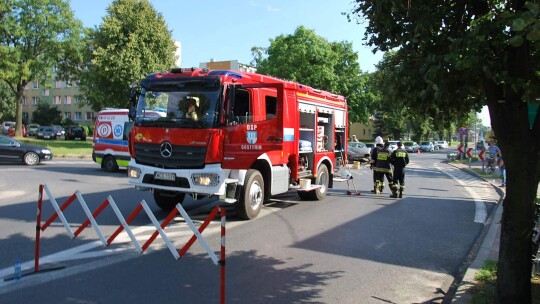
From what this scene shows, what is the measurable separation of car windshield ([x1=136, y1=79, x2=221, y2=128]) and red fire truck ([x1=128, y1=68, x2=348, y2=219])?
19mm

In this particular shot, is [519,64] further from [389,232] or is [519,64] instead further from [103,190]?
[103,190]

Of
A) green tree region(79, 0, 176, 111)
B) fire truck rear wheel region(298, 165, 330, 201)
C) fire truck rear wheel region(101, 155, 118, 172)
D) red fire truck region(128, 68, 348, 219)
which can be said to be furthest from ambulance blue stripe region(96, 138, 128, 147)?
green tree region(79, 0, 176, 111)

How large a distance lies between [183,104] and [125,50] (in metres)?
26.6

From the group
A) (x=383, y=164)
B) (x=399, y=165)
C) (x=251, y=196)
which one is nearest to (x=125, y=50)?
(x=383, y=164)

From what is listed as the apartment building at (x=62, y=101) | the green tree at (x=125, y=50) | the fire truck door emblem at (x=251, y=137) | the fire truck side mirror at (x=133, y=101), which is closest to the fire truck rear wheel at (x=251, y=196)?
the fire truck door emblem at (x=251, y=137)

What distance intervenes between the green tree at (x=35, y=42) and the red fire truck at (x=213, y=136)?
33936 mm

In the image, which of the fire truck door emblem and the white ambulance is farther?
the white ambulance

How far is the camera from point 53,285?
16.0 ft

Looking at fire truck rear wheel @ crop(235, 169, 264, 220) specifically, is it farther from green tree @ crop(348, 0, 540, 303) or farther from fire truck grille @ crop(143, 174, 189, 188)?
green tree @ crop(348, 0, 540, 303)

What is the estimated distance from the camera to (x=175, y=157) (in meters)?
8.28

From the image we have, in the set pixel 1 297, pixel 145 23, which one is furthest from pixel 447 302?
pixel 145 23

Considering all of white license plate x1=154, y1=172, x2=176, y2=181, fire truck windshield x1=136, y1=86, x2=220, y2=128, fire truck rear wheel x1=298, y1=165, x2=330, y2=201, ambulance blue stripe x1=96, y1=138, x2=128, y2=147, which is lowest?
fire truck rear wheel x1=298, y1=165, x2=330, y2=201

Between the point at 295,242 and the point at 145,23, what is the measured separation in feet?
101

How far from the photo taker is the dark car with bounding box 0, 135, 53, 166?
1981cm
